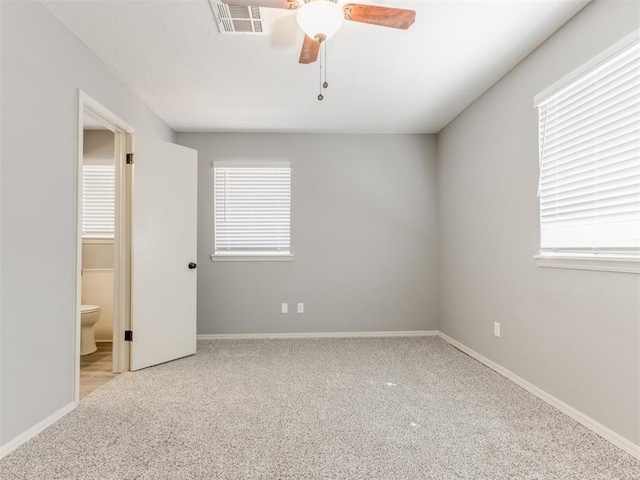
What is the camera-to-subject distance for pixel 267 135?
439cm

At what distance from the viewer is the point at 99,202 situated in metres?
4.34

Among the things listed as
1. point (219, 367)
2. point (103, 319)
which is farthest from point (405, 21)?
point (103, 319)

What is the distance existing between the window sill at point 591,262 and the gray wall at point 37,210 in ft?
10.4

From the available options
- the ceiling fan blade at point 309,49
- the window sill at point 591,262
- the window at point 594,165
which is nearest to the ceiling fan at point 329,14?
the ceiling fan blade at point 309,49

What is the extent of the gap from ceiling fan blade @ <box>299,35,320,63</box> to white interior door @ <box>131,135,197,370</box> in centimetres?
186

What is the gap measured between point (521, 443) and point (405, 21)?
2.26 m

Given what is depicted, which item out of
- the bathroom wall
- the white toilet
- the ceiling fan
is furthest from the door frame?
the ceiling fan

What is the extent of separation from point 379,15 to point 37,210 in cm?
213

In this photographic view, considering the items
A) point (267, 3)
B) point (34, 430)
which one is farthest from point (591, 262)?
point (34, 430)

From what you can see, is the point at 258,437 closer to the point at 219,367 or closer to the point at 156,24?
the point at 219,367

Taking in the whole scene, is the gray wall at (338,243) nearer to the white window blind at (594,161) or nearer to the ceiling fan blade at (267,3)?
the white window blind at (594,161)

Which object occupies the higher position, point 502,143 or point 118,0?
point 118,0

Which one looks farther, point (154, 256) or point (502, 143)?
point (154, 256)

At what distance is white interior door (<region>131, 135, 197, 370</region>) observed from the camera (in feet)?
10.6
